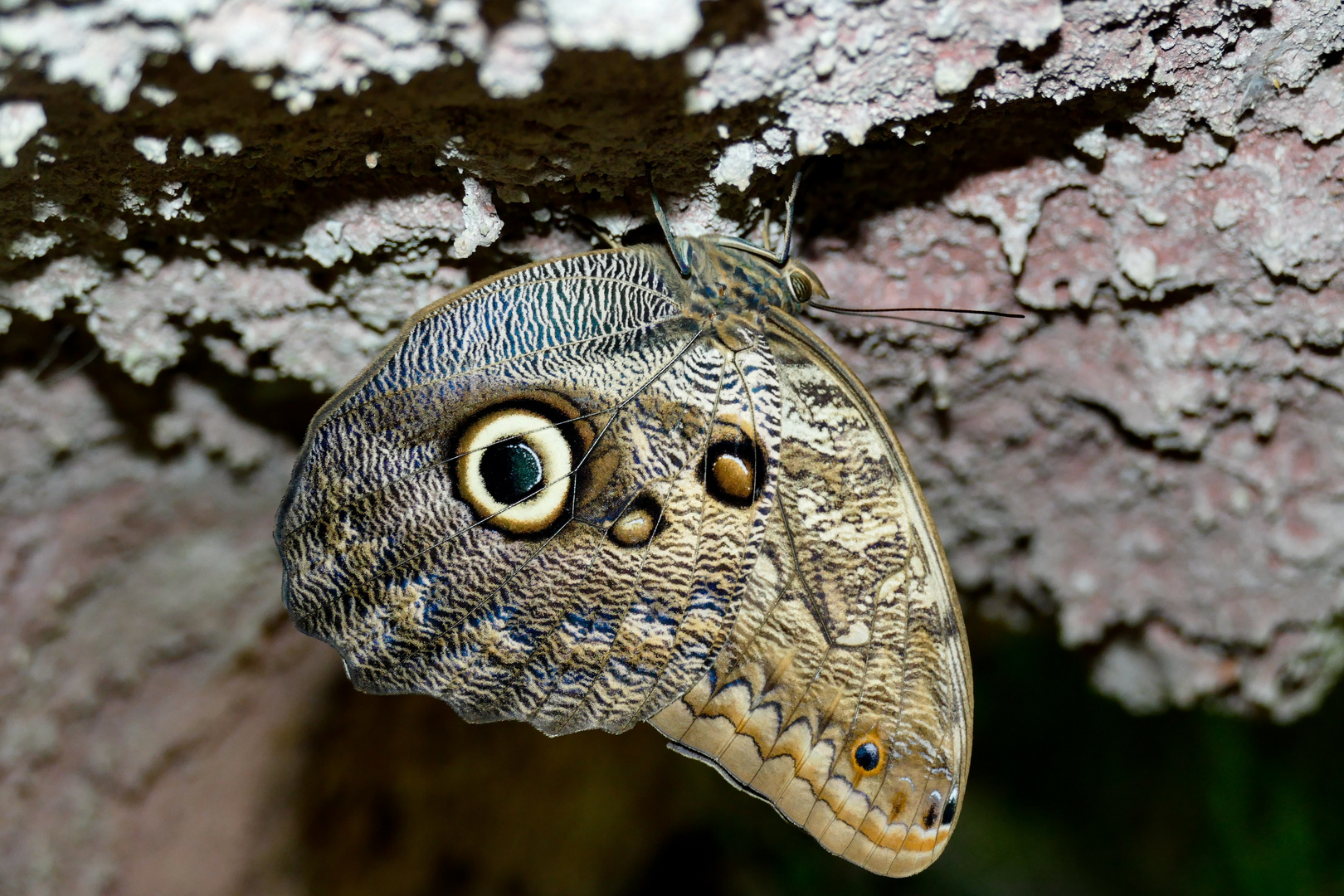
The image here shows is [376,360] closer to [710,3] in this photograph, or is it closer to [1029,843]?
[710,3]

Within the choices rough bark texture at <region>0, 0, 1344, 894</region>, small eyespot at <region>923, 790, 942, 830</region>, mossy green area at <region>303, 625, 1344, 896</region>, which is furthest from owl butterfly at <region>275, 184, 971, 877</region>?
mossy green area at <region>303, 625, 1344, 896</region>

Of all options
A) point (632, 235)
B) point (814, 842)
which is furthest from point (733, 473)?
point (814, 842)

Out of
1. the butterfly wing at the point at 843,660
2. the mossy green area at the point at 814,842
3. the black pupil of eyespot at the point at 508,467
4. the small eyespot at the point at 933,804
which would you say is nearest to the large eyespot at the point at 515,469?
the black pupil of eyespot at the point at 508,467

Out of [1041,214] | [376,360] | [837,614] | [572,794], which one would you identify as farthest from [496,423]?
[572,794]

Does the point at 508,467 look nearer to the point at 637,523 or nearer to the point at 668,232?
the point at 637,523

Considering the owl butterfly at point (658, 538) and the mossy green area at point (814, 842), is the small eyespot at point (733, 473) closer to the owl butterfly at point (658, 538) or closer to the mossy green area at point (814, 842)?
the owl butterfly at point (658, 538)

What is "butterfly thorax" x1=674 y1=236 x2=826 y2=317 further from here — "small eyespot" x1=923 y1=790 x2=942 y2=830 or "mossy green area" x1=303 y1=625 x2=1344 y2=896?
"mossy green area" x1=303 y1=625 x2=1344 y2=896

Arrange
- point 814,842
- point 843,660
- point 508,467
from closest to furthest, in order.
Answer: point 508,467 → point 843,660 → point 814,842
